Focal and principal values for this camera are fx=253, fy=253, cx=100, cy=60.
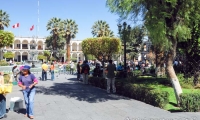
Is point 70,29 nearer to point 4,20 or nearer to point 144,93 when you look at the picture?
point 4,20

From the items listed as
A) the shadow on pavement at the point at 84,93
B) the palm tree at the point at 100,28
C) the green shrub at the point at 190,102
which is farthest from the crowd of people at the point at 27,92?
the palm tree at the point at 100,28

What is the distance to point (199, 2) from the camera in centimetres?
761

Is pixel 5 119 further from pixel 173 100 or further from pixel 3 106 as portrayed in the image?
pixel 173 100

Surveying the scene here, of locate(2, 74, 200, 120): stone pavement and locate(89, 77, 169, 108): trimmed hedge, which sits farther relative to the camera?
locate(89, 77, 169, 108): trimmed hedge

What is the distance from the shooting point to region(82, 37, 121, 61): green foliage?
22672 mm

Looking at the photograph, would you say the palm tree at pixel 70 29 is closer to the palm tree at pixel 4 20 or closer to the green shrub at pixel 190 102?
the palm tree at pixel 4 20

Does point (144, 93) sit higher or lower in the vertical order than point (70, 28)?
lower

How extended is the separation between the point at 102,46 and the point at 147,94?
14.9 meters

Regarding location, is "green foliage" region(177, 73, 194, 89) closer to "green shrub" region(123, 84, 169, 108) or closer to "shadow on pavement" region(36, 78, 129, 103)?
"green shrub" region(123, 84, 169, 108)

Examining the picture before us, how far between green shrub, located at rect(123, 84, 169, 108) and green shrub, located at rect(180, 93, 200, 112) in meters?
0.50

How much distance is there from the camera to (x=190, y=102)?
7.31 m

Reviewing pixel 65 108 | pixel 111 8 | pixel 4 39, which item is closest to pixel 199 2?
pixel 111 8

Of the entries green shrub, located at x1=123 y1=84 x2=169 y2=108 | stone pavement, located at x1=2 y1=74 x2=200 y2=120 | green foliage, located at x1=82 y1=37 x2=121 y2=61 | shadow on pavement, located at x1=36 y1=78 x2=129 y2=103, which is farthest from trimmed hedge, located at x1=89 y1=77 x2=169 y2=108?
green foliage, located at x1=82 y1=37 x2=121 y2=61

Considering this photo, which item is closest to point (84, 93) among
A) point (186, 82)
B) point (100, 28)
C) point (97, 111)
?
point (97, 111)
